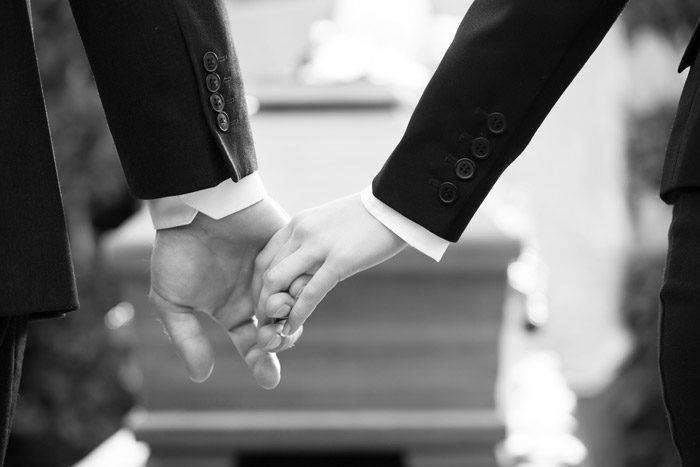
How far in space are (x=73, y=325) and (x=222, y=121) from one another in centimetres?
262

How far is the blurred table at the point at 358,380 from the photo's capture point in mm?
2305

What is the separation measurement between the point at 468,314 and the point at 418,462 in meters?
0.34

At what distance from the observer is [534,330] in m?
2.92

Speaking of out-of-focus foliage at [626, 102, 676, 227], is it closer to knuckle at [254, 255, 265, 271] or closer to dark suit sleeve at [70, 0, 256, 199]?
knuckle at [254, 255, 265, 271]

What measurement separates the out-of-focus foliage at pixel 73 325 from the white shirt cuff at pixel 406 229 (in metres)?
2.45

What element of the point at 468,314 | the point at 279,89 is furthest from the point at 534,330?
the point at 279,89

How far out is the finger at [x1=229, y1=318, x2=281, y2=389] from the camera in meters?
1.46

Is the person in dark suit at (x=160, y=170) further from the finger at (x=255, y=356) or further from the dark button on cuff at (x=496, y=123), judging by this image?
the dark button on cuff at (x=496, y=123)

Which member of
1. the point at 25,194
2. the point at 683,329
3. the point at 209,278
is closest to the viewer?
the point at 683,329

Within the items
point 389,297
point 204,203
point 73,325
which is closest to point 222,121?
point 204,203

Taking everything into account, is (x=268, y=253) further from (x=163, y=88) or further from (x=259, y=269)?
(x=163, y=88)

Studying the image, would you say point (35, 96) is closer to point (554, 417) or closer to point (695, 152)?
point (695, 152)

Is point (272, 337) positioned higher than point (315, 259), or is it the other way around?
A: point (315, 259)

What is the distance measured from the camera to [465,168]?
1.23 metres
